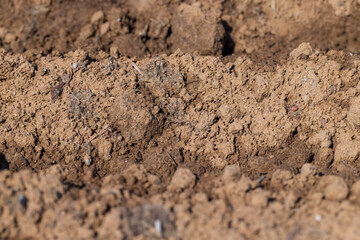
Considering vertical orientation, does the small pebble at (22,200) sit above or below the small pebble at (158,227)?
above

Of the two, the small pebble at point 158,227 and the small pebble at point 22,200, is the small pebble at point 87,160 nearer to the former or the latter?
the small pebble at point 22,200

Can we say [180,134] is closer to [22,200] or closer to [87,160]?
[87,160]

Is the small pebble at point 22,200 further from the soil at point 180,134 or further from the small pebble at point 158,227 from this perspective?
the small pebble at point 158,227

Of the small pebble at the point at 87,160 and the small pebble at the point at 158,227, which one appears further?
the small pebble at the point at 87,160

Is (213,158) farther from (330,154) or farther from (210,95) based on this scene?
(330,154)

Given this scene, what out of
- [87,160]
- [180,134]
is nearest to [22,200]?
[87,160]

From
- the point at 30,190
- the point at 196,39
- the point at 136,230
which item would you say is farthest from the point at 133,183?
the point at 196,39

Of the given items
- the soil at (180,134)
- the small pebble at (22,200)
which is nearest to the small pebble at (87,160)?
the soil at (180,134)

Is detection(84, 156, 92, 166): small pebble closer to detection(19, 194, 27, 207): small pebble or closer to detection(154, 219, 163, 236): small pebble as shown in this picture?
detection(19, 194, 27, 207): small pebble

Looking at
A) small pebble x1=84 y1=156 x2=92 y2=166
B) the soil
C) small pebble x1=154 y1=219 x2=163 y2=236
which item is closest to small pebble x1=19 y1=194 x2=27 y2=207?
the soil

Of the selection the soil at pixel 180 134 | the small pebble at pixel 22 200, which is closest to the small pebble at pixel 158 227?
the soil at pixel 180 134
